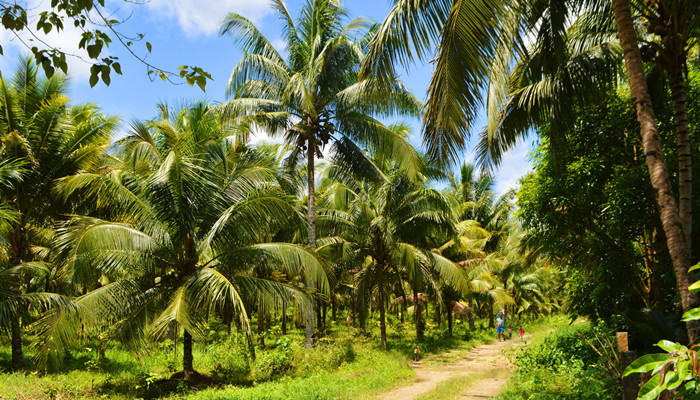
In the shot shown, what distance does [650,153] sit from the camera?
182 inches

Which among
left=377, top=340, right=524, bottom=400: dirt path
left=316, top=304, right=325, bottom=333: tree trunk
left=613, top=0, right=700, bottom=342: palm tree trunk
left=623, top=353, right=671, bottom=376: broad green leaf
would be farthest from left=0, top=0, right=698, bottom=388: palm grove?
left=316, top=304, right=325, bottom=333: tree trunk

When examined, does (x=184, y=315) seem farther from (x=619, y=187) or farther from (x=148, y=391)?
(x=619, y=187)

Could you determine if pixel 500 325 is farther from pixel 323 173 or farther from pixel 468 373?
pixel 323 173

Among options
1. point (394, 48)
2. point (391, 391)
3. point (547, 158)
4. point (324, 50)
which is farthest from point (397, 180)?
point (394, 48)

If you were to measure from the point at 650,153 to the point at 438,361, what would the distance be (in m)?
12.1

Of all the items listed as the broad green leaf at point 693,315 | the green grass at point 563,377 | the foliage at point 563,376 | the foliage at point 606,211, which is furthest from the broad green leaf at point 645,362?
the foliage at point 606,211

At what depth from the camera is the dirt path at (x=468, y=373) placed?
9.59 m

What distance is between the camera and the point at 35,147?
35.8 ft

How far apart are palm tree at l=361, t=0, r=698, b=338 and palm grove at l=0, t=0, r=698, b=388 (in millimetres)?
20

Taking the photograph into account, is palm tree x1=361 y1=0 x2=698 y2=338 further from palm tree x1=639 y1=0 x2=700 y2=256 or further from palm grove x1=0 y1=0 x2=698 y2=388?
palm tree x1=639 y1=0 x2=700 y2=256

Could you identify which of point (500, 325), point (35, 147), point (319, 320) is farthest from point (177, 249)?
point (500, 325)

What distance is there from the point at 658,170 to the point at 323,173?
41.4ft

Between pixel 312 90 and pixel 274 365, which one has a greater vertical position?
pixel 312 90

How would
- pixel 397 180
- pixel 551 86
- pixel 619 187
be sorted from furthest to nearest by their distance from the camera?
pixel 397 180
pixel 619 187
pixel 551 86
